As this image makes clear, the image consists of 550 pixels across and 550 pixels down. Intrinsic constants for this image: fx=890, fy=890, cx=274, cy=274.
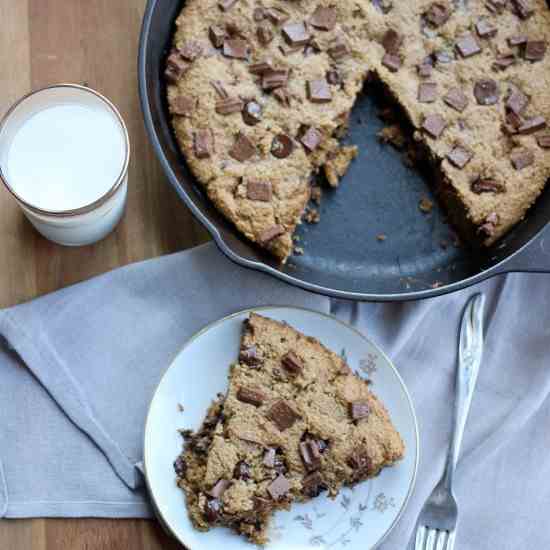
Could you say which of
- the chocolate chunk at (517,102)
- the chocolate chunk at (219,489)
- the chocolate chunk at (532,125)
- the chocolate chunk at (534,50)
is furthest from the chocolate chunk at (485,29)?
the chocolate chunk at (219,489)

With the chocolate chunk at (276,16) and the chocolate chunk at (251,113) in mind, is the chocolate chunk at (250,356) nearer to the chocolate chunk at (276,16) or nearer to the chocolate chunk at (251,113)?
the chocolate chunk at (251,113)

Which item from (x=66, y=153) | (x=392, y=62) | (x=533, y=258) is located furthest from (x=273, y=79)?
(x=533, y=258)

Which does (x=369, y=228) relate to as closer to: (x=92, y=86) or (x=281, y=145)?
(x=281, y=145)

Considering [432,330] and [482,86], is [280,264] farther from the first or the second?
[482,86]

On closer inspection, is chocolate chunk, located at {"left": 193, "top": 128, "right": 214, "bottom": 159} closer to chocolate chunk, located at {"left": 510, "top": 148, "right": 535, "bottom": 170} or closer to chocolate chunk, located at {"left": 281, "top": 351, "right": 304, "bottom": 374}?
chocolate chunk, located at {"left": 281, "top": 351, "right": 304, "bottom": 374}

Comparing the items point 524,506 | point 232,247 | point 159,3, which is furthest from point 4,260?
point 524,506

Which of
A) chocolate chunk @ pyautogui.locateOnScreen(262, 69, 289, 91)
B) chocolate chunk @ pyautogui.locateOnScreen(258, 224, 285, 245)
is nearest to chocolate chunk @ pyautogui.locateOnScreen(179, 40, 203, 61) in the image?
chocolate chunk @ pyautogui.locateOnScreen(262, 69, 289, 91)
